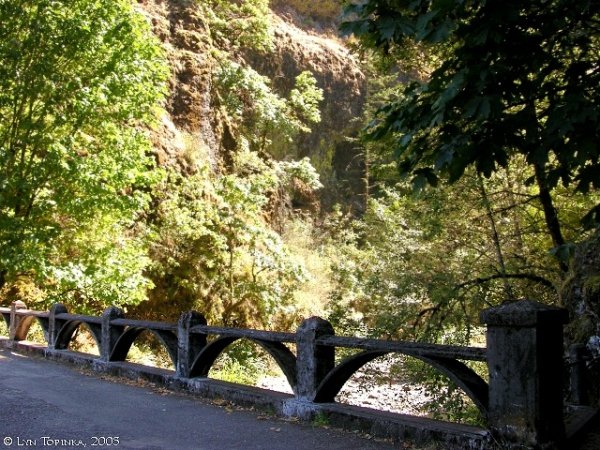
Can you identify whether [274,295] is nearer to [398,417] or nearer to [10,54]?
[10,54]

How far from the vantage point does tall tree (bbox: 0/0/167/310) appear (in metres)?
13.6

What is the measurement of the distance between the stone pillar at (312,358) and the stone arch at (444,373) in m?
0.12

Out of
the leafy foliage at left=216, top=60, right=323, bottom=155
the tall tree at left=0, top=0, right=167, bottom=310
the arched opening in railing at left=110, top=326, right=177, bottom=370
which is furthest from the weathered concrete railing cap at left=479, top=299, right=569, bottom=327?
the leafy foliage at left=216, top=60, right=323, bottom=155

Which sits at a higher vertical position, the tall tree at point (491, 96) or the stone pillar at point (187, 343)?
the tall tree at point (491, 96)

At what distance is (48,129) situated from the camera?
1422 centimetres

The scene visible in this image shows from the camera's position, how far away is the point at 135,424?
20.6ft

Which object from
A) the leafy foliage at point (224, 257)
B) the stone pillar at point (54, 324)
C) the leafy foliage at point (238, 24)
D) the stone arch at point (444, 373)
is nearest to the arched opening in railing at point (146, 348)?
the stone pillar at point (54, 324)

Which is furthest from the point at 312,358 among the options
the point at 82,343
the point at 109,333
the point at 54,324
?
the point at 82,343

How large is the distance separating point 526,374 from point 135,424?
4036 mm

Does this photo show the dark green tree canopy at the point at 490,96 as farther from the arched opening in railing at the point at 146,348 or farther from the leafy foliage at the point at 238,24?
the leafy foliage at the point at 238,24

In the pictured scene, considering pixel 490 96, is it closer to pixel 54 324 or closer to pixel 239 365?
pixel 54 324

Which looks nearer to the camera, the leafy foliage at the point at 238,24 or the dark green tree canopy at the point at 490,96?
the dark green tree canopy at the point at 490,96

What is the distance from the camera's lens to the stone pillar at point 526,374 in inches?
179

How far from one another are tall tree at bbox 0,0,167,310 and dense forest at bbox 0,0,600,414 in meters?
0.05
